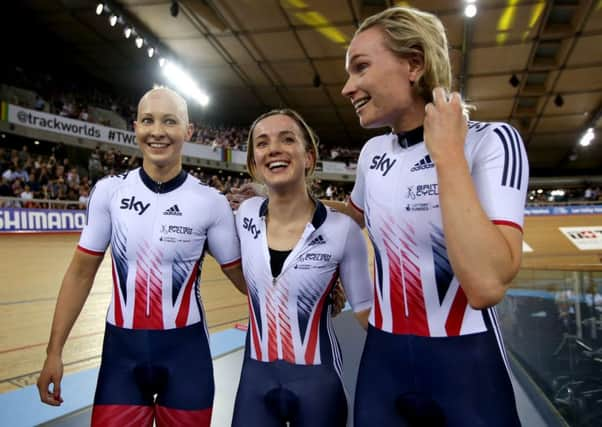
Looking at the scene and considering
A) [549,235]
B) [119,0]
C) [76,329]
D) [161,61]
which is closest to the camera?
[76,329]

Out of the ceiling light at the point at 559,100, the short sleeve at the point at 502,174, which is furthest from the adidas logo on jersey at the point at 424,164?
the ceiling light at the point at 559,100

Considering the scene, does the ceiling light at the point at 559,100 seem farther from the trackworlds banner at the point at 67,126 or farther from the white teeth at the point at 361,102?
the white teeth at the point at 361,102

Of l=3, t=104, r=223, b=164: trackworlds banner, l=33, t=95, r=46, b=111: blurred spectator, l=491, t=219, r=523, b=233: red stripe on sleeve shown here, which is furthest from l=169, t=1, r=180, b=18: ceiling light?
l=491, t=219, r=523, b=233: red stripe on sleeve

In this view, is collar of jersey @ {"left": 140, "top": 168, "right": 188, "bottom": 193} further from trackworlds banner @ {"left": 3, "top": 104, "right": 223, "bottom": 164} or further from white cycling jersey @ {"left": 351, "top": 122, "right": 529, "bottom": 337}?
trackworlds banner @ {"left": 3, "top": 104, "right": 223, "bottom": 164}

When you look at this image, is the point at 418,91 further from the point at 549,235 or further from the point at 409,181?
the point at 549,235

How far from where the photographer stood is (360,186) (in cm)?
179

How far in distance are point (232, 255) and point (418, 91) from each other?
1113 millimetres

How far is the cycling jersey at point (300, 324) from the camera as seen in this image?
167cm

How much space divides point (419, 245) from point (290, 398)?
30.4 inches

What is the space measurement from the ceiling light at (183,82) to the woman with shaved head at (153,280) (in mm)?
14734

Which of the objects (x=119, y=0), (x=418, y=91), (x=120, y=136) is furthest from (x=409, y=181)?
(x=120, y=136)

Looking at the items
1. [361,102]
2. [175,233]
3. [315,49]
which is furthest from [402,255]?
[315,49]

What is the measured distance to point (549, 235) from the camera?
1398 centimetres

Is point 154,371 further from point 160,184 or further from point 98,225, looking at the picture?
point 160,184
